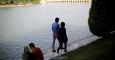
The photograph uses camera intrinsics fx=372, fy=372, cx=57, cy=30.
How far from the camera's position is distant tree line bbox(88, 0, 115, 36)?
596 inches

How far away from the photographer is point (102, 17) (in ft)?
49.9

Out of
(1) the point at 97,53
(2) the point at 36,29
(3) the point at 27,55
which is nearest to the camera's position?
(3) the point at 27,55

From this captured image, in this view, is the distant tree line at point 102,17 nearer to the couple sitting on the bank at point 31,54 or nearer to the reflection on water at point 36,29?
the reflection on water at point 36,29

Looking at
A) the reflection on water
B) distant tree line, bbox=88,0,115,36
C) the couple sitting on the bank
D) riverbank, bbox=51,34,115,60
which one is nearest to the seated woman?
the couple sitting on the bank

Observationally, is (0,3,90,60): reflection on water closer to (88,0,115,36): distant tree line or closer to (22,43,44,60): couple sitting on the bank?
(88,0,115,36): distant tree line

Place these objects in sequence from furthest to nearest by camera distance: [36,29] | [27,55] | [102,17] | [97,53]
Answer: [36,29] → [102,17] → [97,53] → [27,55]

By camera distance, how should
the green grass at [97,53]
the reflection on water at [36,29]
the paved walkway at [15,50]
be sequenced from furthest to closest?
the reflection on water at [36,29], the paved walkway at [15,50], the green grass at [97,53]

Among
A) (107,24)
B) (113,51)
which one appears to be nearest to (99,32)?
(107,24)

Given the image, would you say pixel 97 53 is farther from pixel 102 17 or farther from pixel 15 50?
pixel 15 50

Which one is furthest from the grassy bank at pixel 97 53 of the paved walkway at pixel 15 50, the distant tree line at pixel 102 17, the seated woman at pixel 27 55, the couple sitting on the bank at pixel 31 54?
the seated woman at pixel 27 55

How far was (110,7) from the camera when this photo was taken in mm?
15109

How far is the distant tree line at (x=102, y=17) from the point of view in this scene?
49.7 ft

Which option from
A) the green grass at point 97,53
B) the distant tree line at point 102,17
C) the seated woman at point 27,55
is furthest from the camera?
the distant tree line at point 102,17

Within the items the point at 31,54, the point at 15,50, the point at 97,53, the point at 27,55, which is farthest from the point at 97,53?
the point at 15,50
